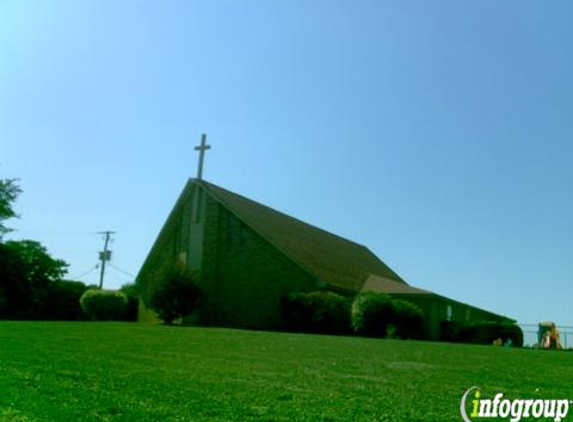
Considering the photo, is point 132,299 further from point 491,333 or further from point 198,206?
point 491,333

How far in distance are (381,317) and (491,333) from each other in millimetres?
7420

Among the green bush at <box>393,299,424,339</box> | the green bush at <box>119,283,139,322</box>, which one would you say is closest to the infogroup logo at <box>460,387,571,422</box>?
the green bush at <box>393,299,424,339</box>

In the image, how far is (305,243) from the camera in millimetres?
32969

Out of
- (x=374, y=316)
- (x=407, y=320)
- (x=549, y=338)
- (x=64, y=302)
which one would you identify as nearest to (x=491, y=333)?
(x=549, y=338)

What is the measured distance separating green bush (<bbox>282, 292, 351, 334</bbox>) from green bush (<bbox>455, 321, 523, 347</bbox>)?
6.87m

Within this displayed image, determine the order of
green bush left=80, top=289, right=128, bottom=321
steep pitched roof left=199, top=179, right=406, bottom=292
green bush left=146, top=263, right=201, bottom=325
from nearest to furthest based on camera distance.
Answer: green bush left=146, top=263, right=201, bottom=325, steep pitched roof left=199, top=179, right=406, bottom=292, green bush left=80, top=289, right=128, bottom=321

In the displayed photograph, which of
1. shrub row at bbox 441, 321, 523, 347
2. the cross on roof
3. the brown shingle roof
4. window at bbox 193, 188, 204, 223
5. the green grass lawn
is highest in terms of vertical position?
the cross on roof

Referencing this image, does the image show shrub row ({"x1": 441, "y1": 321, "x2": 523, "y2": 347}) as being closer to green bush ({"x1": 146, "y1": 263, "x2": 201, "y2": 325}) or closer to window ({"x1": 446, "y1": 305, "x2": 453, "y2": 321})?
window ({"x1": 446, "y1": 305, "x2": 453, "y2": 321})

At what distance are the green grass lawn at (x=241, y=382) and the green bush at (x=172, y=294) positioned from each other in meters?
15.2

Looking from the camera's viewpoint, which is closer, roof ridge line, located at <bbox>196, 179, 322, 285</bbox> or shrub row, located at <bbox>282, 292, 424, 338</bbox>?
shrub row, located at <bbox>282, 292, 424, 338</bbox>

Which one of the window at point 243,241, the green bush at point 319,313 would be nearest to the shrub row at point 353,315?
the green bush at point 319,313

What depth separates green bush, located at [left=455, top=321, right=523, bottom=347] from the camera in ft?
94.0

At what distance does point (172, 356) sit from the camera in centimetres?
1120

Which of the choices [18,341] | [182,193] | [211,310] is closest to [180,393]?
[18,341]
